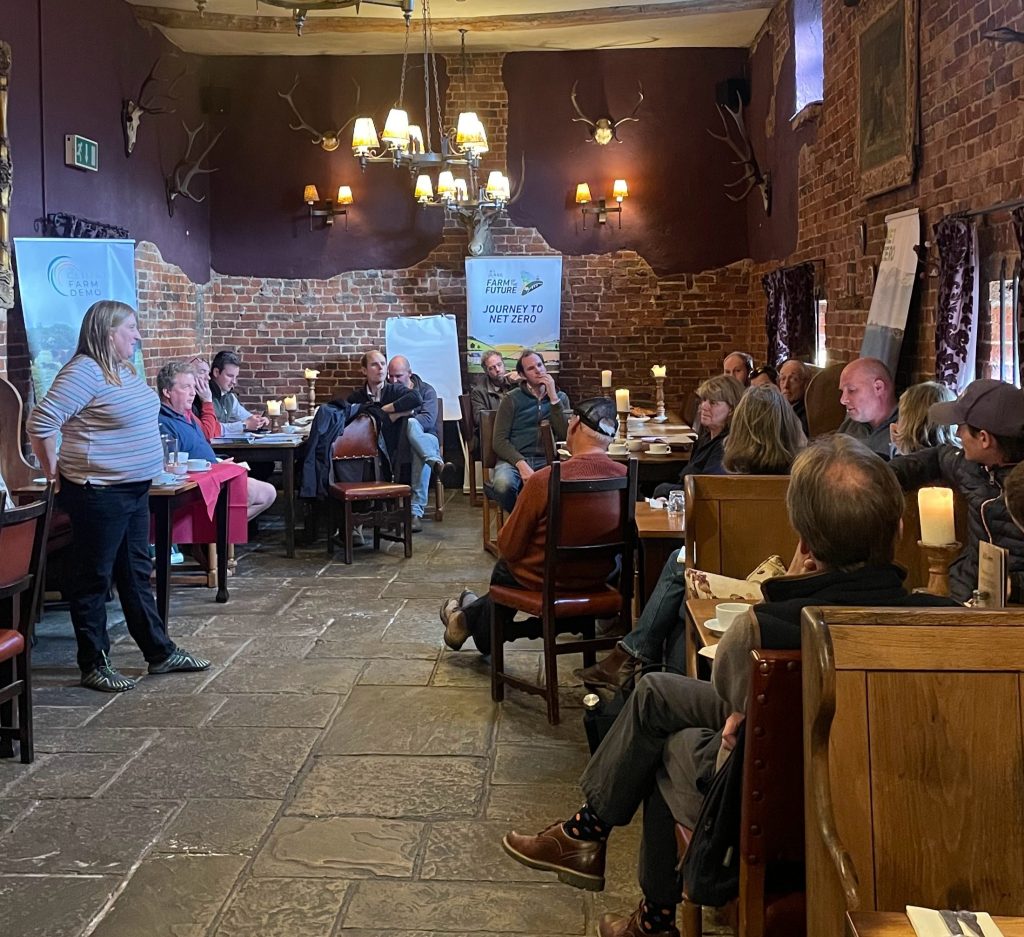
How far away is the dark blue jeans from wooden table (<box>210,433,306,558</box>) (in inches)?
92.5

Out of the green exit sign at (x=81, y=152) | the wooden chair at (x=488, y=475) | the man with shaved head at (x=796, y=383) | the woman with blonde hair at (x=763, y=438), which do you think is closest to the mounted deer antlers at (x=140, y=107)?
the green exit sign at (x=81, y=152)

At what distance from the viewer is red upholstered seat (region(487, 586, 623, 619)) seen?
413 centimetres

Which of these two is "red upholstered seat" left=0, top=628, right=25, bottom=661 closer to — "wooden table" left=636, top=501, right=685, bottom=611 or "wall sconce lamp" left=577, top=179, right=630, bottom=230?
"wooden table" left=636, top=501, right=685, bottom=611

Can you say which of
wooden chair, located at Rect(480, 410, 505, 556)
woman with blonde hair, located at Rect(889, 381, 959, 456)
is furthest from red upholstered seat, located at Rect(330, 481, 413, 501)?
woman with blonde hair, located at Rect(889, 381, 959, 456)

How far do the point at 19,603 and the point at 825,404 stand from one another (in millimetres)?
4091

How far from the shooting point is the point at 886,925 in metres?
1.52

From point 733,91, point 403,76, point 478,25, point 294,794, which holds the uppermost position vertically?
point 478,25

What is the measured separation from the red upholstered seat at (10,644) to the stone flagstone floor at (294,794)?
15.5 inches

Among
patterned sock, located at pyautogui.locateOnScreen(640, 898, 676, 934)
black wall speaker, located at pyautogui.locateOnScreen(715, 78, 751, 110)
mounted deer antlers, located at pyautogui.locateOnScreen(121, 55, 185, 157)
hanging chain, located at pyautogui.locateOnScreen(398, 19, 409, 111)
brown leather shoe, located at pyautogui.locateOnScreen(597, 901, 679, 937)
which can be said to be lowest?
brown leather shoe, located at pyautogui.locateOnScreen(597, 901, 679, 937)

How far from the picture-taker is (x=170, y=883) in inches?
114

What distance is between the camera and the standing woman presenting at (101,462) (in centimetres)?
431

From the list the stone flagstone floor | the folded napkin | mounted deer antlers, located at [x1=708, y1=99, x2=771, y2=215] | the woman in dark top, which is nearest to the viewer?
the folded napkin

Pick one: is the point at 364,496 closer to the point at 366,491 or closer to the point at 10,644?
the point at 366,491

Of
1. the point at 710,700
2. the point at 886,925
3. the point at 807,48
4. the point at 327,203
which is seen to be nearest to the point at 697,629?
the point at 710,700
